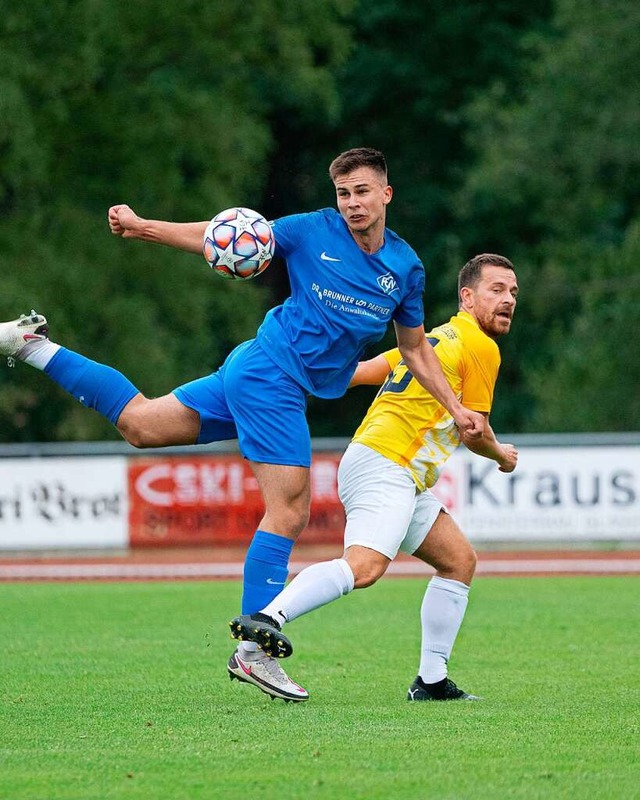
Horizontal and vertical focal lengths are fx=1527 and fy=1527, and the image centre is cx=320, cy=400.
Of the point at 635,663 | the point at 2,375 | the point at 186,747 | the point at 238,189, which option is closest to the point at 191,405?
the point at 186,747

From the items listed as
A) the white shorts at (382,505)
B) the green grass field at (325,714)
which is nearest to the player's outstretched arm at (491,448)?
the white shorts at (382,505)

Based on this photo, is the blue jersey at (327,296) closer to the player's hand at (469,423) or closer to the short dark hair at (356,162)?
the short dark hair at (356,162)

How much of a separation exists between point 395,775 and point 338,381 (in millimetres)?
2331

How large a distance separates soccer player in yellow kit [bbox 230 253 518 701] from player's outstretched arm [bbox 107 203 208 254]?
1289 mm

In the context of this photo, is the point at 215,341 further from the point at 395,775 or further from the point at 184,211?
the point at 395,775

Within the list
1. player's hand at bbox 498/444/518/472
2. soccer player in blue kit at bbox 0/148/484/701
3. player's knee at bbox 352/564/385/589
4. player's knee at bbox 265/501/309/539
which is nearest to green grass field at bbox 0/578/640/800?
player's knee at bbox 352/564/385/589

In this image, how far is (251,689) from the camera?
7.73m

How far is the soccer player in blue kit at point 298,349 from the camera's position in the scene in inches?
268

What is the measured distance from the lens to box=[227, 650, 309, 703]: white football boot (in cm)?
684

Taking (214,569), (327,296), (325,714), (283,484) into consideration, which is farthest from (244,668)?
(214,569)

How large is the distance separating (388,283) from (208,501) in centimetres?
1343

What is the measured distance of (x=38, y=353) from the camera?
7238 mm

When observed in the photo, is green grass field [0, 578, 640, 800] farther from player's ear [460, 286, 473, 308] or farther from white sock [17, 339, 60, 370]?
player's ear [460, 286, 473, 308]

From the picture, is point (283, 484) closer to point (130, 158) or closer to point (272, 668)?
point (272, 668)
